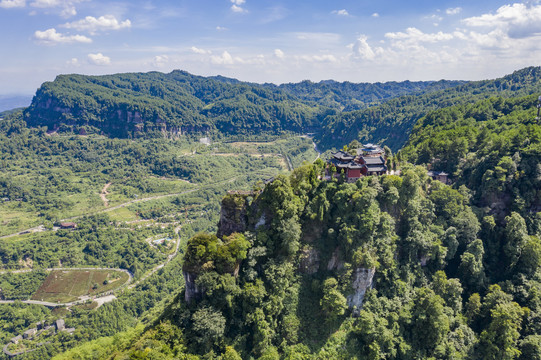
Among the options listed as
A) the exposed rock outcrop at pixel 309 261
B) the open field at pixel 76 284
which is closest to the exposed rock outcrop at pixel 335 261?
the exposed rock outcrop at pixel 309 261

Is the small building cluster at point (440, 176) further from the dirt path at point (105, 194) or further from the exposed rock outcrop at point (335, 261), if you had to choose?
the dirt path at point (105, 194)

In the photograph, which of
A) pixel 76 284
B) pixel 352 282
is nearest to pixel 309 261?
pixel 352 282

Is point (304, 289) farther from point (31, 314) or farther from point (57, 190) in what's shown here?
point (57, 190)

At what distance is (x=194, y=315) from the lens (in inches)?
1693

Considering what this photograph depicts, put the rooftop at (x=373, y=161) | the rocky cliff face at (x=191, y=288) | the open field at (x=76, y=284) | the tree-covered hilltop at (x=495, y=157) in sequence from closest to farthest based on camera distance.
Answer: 1. the rocky cliff face at (x=191, y=288)
2. the tree-covered hilltop at (x=495, y=157)
3. the rooftop at (x=373, y=161)
4. the open field at (x=76, y=284)

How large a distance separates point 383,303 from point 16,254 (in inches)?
4951

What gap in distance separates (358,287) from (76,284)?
9623cm

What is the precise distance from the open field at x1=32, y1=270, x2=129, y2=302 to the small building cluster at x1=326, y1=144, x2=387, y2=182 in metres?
83.6

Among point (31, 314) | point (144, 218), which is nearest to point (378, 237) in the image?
point (31, 314)

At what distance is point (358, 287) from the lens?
1978 inches

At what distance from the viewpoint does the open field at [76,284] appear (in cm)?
10000

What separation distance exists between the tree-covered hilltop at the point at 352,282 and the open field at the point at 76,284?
5086 cm

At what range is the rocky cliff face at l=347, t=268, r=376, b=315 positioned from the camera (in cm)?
5000

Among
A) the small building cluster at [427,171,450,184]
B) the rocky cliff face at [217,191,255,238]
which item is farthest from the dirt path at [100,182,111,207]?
the small building cluster at [427,171,450,184]
